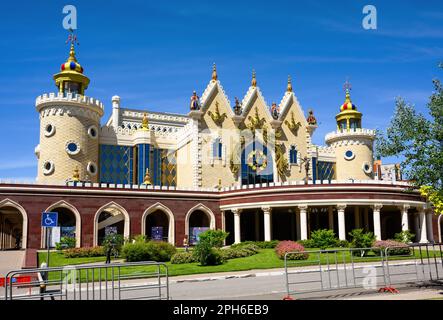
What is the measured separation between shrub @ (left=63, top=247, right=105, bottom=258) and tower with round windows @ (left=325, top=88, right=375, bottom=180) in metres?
37.1

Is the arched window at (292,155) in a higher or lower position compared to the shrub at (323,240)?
higher

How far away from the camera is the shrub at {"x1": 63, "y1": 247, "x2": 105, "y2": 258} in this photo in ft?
113

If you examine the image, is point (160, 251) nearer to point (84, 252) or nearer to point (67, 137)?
point (84, 252)

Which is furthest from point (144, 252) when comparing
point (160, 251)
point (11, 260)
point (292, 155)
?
point (292, 155)

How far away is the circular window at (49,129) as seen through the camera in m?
46.1

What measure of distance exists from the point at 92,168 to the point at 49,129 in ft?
19.9

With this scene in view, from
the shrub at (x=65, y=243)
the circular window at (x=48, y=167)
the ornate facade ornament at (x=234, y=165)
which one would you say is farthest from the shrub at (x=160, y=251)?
the ornate facade ornament at (x=234, y=165)

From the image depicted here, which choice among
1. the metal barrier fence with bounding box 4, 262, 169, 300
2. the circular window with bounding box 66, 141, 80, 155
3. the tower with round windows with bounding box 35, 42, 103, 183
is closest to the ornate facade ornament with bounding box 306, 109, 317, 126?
the tower with round windows with bounding box 35, 42, 103, 183

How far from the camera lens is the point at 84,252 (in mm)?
35062

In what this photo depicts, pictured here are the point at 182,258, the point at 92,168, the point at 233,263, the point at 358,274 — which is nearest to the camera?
the point at 358,274

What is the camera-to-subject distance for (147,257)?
30.5 meters

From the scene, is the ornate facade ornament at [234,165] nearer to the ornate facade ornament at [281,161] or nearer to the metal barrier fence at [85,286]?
the ornate facade ornament at [281,161]

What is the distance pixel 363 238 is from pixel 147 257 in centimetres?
1585

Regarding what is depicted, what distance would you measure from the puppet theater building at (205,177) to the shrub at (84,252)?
2.96 metres
